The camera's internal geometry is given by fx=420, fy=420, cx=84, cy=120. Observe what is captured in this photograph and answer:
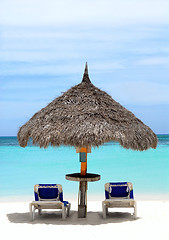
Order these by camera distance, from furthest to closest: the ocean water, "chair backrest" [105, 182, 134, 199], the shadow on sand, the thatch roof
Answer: the ocean water
"chair backrest" [105, 182, 134, 199]
the shadow on sand
the thatch roof

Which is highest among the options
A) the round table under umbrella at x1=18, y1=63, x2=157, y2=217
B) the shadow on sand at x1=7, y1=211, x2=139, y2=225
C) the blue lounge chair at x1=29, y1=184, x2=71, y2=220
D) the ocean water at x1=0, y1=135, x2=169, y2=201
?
the round table under umbrella at x1=18, y1=63, x2=157, y2=217

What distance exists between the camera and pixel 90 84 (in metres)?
6.68

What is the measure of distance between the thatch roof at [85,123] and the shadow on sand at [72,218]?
116 cm

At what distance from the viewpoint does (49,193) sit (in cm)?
630

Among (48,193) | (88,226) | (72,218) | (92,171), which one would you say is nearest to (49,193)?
(48,193)

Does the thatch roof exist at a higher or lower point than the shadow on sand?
higher

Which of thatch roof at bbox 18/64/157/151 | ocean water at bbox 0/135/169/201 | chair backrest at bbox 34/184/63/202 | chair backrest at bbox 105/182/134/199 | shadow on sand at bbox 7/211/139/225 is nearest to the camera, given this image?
thatch roof at bbox 18/64/157/151

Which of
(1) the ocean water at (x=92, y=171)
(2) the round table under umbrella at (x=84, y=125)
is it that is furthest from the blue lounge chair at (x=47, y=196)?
(1) the ocean water at (x=92, y=171)

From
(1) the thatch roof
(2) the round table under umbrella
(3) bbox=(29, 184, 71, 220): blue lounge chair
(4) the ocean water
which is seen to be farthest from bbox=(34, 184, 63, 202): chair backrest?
(4) the ocean water

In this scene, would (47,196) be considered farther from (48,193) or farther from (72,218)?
(72,218)

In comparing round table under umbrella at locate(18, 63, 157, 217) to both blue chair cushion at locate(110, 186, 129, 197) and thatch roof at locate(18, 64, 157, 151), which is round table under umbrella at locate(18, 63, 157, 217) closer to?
thatch roof at locate(18, 64, 157, 151)

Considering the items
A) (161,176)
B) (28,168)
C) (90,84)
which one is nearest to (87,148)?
(90,84)

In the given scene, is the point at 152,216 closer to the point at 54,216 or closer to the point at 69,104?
the point at 54,216

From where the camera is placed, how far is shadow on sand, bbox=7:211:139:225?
242 inches
